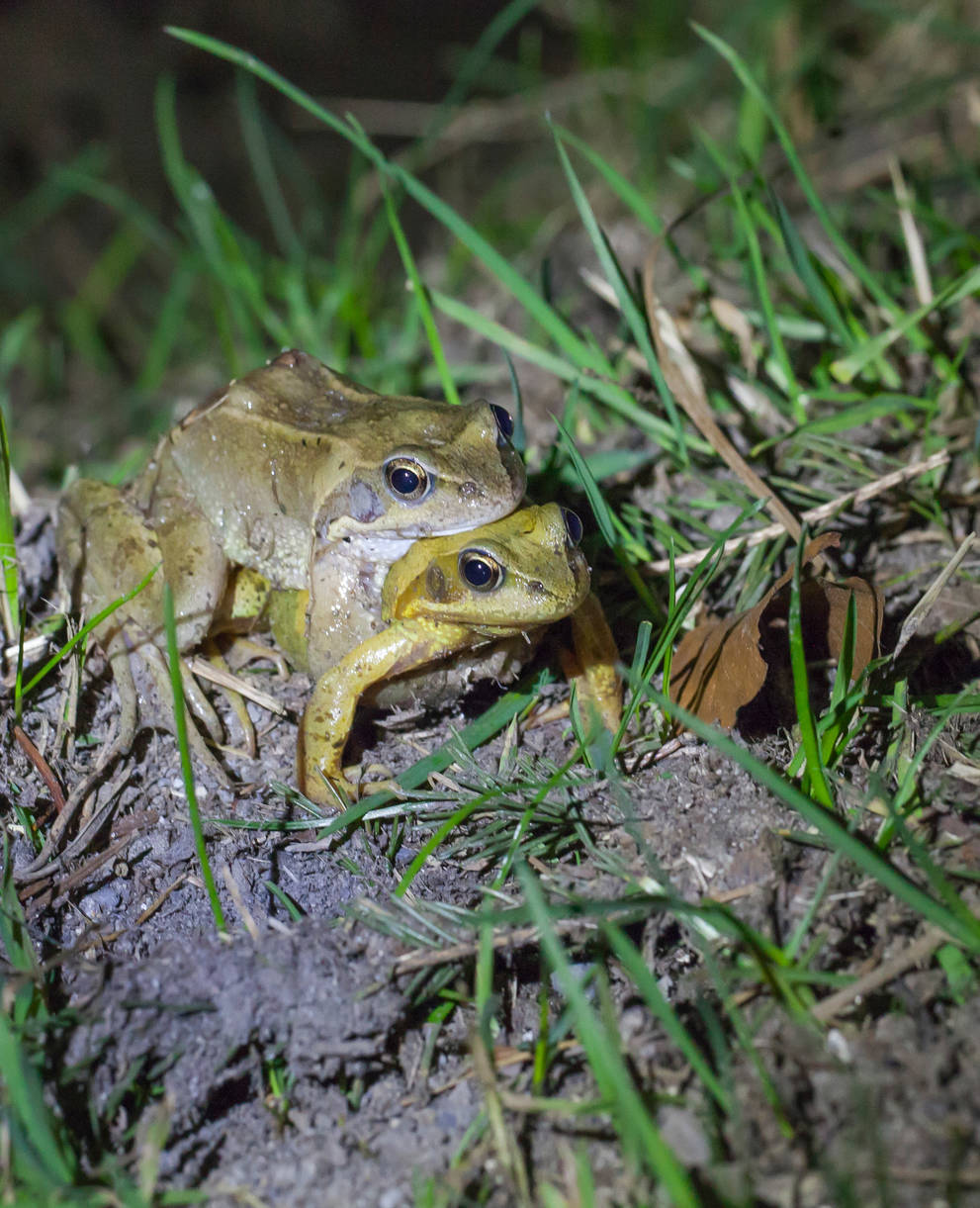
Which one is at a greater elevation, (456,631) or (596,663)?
(456,631)

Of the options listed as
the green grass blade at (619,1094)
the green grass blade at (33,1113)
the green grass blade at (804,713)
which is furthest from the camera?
the green grass blade at (804,713)

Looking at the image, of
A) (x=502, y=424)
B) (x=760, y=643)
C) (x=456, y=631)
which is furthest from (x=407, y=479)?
(x=760, y=643)

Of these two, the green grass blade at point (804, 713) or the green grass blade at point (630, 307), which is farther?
the green grass blade at point (630, 307)

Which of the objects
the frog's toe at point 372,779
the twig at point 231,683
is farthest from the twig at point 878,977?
the twig at point 231,683

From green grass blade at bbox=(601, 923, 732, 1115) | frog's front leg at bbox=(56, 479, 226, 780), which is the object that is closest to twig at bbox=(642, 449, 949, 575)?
green grass blade at bbox=(601, 923, 732, 1115)

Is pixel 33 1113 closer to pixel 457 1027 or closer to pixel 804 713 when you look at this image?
pixel 457 1027

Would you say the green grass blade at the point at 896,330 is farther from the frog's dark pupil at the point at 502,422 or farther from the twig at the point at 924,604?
the frog's dark pupil at the point at 502,422

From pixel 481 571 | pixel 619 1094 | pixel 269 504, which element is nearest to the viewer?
pixel 619 1094

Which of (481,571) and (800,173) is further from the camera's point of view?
(800,173)
